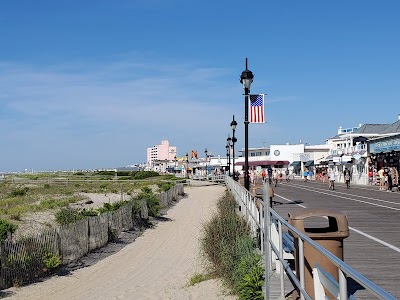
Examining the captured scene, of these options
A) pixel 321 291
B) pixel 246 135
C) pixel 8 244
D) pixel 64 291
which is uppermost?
pixel 246 135

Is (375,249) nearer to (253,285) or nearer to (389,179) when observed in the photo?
(253,285)

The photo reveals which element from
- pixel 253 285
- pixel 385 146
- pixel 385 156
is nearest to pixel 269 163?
pixel 385 156

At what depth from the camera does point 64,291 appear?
12.8 metres

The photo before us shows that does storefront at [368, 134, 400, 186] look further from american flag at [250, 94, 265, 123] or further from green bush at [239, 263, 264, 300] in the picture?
green bush at [239, 263, 264, 300]

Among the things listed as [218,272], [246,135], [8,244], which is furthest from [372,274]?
[246,135]

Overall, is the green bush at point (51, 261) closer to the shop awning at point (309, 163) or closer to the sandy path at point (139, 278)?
the sandy path at point (139, 278)

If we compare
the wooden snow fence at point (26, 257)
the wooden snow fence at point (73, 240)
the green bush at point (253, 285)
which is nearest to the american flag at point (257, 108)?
the wooden snow fence at point (73, 240)

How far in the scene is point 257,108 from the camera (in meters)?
18.5

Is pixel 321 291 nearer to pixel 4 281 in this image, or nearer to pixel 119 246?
pixel 4 281

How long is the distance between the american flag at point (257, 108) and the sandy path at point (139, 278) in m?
5.03

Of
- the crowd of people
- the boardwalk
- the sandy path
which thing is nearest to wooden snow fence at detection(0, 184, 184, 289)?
the sandy path

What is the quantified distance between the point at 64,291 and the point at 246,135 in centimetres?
829

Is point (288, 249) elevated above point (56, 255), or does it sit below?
above

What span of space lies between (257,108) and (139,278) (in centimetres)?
756
